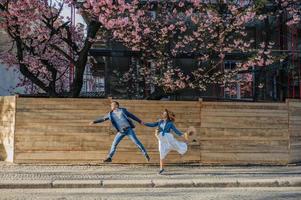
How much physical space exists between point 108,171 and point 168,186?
2.38 meters

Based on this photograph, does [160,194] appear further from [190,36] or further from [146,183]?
[190,36]

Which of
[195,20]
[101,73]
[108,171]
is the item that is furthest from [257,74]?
[108,171]

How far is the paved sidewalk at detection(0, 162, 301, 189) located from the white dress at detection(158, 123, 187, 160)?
0.54 m

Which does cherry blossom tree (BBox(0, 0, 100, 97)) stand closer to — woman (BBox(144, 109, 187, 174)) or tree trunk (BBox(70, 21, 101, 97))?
tree trunk (BBox(70, 21, 101, 97))

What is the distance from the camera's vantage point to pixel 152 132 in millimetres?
14195

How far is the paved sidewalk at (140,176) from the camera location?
11086 mm

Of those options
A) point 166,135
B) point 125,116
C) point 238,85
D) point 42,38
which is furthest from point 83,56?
point 238,85

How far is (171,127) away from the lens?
1291 centimetres

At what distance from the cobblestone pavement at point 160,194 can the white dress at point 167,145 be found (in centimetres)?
206

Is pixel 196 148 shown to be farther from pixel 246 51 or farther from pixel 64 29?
pixel 64 29

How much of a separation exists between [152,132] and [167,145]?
1402mm

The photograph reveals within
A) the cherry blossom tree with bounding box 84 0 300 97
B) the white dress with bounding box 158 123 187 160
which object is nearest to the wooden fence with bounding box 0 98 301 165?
the white dress with bounding box 158 123 187 160

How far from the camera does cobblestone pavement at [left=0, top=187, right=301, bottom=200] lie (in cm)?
964

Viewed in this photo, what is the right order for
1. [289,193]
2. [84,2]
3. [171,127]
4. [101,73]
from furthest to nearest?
[101,73] → [84,2] → [171,127] → [289,193]
